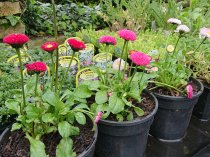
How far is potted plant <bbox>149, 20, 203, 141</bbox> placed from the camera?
2.06 m

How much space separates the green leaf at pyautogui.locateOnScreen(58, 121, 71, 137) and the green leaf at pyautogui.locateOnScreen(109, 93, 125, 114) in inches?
12.9

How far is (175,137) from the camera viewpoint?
2266 millimetres

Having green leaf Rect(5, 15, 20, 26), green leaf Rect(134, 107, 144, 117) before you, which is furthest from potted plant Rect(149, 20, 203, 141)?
green leaf Rect(5, 15, 20, 26)

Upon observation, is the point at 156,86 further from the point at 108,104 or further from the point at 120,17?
the point at 120,17

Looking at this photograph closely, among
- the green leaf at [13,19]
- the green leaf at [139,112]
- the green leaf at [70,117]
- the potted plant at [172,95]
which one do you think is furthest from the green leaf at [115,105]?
the green leaf at [13,19]

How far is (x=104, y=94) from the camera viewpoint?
1.73 meters

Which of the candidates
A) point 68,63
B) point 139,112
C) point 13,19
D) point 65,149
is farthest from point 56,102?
point 13,19

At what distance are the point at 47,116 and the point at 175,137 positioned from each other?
1.24 metres

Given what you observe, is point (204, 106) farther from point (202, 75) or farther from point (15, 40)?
point (15, 40)

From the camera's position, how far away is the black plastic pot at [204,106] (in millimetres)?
2445

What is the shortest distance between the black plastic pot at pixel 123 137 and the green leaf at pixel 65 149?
35 centimetres

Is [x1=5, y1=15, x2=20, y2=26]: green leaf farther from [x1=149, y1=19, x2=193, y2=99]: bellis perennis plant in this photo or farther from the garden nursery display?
[x1=149, y1=19, x2=193, y2=99]: bellis perennis plant

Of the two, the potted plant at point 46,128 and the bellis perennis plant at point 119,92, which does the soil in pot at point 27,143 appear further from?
the bellis perennis plant at point 119,92

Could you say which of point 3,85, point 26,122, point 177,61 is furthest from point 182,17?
point 26,122
